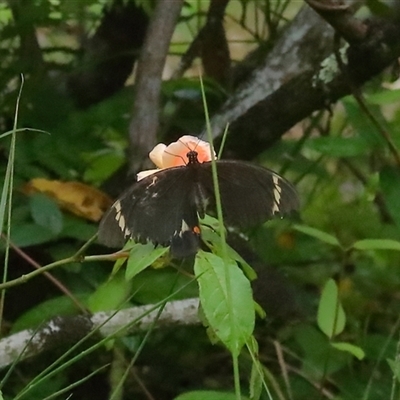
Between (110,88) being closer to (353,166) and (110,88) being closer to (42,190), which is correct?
(42,190)

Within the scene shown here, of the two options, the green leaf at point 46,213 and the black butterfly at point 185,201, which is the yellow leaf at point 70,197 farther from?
the black butterfly at point 185,201

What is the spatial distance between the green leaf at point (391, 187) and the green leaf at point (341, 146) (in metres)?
0.04

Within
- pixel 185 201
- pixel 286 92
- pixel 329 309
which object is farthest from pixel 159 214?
pixel 286 92

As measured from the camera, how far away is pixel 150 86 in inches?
35.6

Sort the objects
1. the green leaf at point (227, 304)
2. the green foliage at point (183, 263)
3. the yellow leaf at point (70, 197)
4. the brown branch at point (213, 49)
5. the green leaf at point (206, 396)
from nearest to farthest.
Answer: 1. the green leaf at point (227, 304)
2. the green leaf at point (206, 396)
3. the green foliage at point (183, 263)
4. the yellow leaf at point (70, 197)
5. the brown branch at point (213, 49)

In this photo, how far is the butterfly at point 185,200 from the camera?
478 millimetres

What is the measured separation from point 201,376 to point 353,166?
0.62m

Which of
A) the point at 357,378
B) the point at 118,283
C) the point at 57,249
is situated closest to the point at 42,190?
the point at 57,249

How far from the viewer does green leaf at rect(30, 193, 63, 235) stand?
799 millimetres

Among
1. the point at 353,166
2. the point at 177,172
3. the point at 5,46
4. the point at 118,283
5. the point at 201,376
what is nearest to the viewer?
the point at 177,172

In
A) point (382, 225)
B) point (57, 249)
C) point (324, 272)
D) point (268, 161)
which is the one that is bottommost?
point (324, 272)

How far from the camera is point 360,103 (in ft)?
2.72

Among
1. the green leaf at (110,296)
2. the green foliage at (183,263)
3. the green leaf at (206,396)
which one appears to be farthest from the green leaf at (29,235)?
the green leaf at (206,396)

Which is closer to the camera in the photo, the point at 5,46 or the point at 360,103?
the point at 360,103
